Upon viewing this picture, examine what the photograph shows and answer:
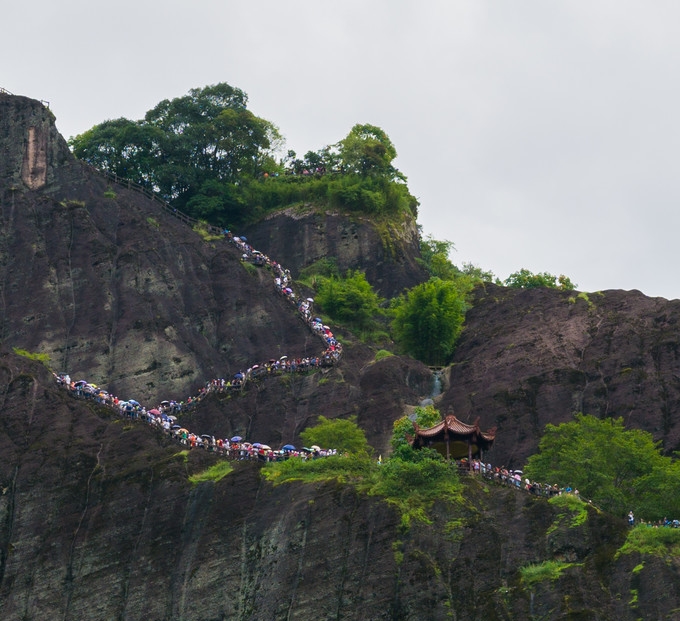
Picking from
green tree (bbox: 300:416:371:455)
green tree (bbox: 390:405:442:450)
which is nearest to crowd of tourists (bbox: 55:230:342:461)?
green tree (bbox: 300:416:371:455)

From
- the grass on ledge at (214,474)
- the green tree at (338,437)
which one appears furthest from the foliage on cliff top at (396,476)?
the green tree at (338,437)

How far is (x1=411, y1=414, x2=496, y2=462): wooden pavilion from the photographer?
85.0m

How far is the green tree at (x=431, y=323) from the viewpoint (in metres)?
106

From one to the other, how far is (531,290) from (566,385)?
13.3 metres

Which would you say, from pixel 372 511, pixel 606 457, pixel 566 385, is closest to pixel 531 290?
pixel 566 385

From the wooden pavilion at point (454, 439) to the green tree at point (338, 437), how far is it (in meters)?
5.39

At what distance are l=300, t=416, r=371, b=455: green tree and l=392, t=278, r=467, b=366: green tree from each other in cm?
1499

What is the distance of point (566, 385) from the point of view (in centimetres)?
9731

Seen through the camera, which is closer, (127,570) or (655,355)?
(127,570)

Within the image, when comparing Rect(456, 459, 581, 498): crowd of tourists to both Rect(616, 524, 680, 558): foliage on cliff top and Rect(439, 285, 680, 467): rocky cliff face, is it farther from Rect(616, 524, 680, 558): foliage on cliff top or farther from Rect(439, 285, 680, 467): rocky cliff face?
Rect(439, 285, 680, 467): rocky cliff face

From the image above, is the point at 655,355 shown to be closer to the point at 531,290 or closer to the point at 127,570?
the point at 531,290

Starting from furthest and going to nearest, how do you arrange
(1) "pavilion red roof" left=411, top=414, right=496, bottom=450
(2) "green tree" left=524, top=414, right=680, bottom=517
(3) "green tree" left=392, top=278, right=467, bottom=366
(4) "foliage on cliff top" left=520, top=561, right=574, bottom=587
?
1. (3) "green tree" left=392, top=278, right=467, bottom=366
2. (1) "pavilion red roof" left=411, top=414, right=496, bottom=450
3. (2) "green tree" left=524, top=414, right=680, bottom=517
4. (4) "foliage on cliff top" left=520, top=561, right=574, bottom=587

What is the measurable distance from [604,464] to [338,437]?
1382 centimetres

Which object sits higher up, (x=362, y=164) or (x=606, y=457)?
(x=362, y=164)
